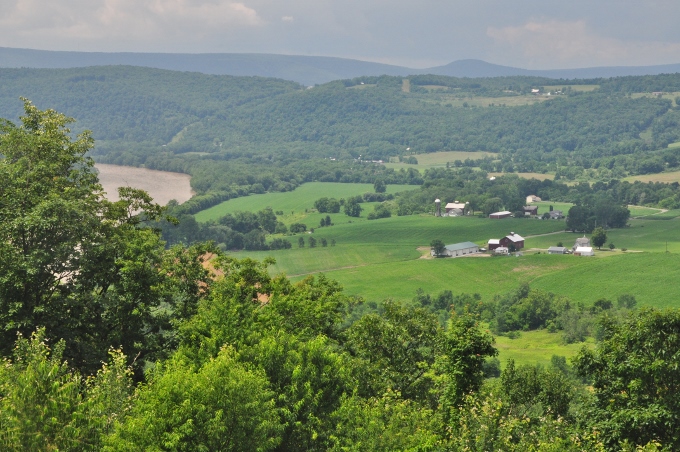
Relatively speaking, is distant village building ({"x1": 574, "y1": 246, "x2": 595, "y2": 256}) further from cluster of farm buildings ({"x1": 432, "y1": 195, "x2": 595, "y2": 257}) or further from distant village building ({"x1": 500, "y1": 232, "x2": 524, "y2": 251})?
distant village building ({"x1": 500, "y1": 232, "x2": 524, "y2": 251})

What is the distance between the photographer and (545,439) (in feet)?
64.9

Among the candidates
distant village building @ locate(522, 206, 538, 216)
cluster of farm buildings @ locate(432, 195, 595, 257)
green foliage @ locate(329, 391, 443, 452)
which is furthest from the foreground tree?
distant village building @ locate(522, 206, 538, 216)

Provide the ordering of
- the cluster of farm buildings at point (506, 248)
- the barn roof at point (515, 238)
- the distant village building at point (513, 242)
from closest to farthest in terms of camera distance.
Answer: the cluster of farm buildings at point (506, 248) → the distant village building at point (513, 242) → the barn roof at point (515, 238)

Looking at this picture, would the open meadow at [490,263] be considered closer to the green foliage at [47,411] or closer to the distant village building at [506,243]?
the distant village building at [506,243]

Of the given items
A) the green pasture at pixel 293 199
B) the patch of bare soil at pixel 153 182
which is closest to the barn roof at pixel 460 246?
the green pasture at pixel 293 199

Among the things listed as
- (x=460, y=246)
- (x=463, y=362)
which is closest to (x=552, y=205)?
(x=460, y=246)

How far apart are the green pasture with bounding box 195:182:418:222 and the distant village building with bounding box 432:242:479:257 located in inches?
1695

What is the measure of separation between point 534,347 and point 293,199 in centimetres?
10422

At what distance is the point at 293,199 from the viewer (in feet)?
554

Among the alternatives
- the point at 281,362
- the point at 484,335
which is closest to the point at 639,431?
the point at 484,335

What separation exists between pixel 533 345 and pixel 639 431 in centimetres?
5143

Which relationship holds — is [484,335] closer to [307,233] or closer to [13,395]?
[13,395]

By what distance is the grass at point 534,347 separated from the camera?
63.7 meters

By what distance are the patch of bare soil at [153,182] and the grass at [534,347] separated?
80.8 meters
